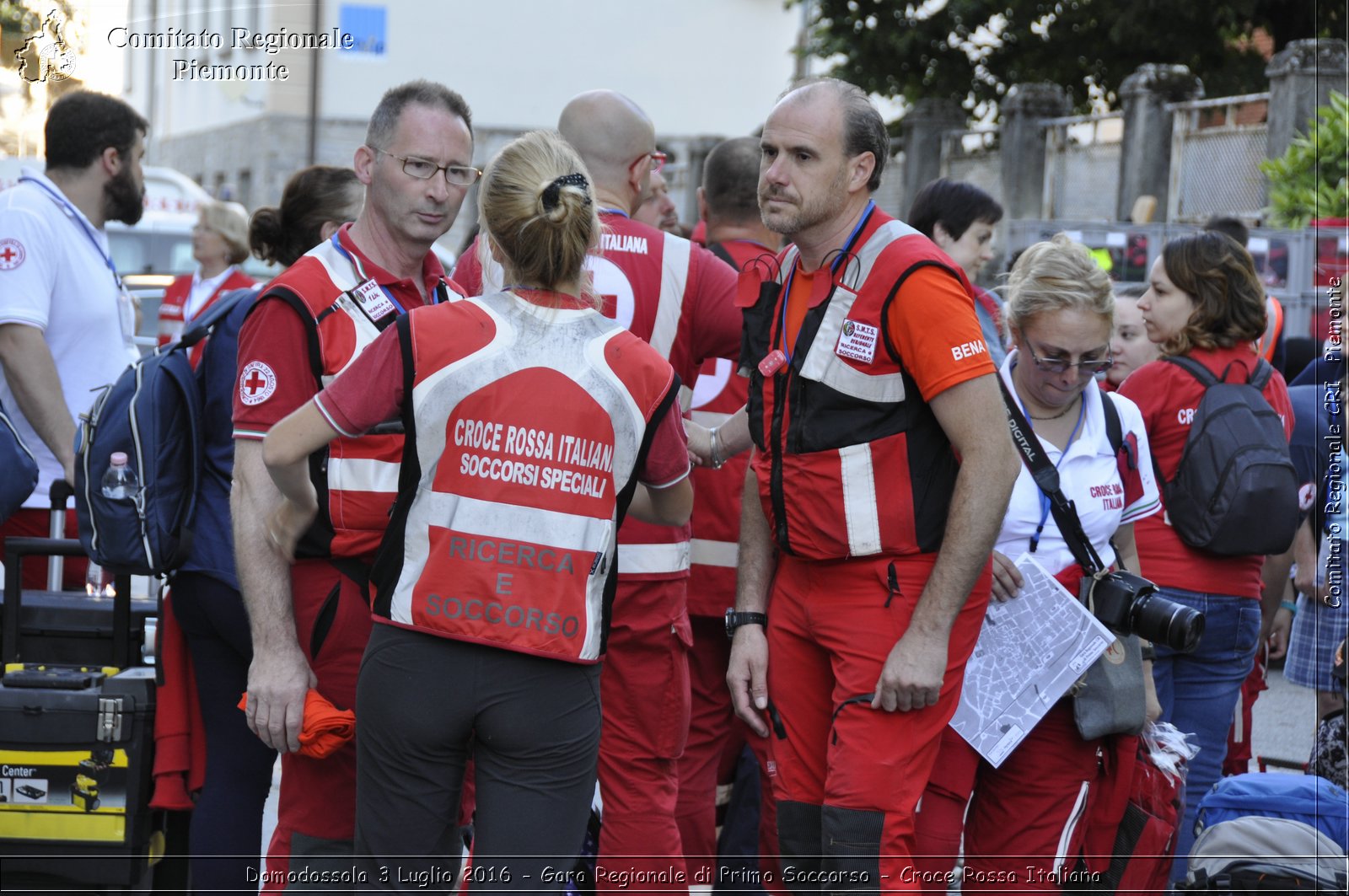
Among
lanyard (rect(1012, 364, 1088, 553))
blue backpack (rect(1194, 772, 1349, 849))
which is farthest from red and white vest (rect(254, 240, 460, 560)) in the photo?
blue backpack (rect(1194, 772, 1349, 849))

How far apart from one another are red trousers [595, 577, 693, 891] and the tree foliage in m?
21.5

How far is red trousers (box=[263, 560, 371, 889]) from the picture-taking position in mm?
3373

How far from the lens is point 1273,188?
43.5ft

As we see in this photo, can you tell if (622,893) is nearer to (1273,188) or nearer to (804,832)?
(804,832)

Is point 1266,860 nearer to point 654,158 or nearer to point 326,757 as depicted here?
point 326,757

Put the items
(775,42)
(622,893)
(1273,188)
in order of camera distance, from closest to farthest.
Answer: (622,893)
(1273,188)
(775,42)

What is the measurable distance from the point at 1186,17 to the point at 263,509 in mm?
22828

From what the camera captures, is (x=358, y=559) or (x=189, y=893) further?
(x=189, y=893)

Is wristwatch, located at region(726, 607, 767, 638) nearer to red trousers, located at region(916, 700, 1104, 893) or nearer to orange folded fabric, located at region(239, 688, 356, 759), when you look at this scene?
red trousers, located at region(916, 700, 1104, 893)

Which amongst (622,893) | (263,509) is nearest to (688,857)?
(622,893)

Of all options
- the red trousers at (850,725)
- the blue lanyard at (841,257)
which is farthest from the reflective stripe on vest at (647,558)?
the blue lanyard at (841,257)

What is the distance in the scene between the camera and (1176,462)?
453 cm

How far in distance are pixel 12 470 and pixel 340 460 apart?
1.54 meters
